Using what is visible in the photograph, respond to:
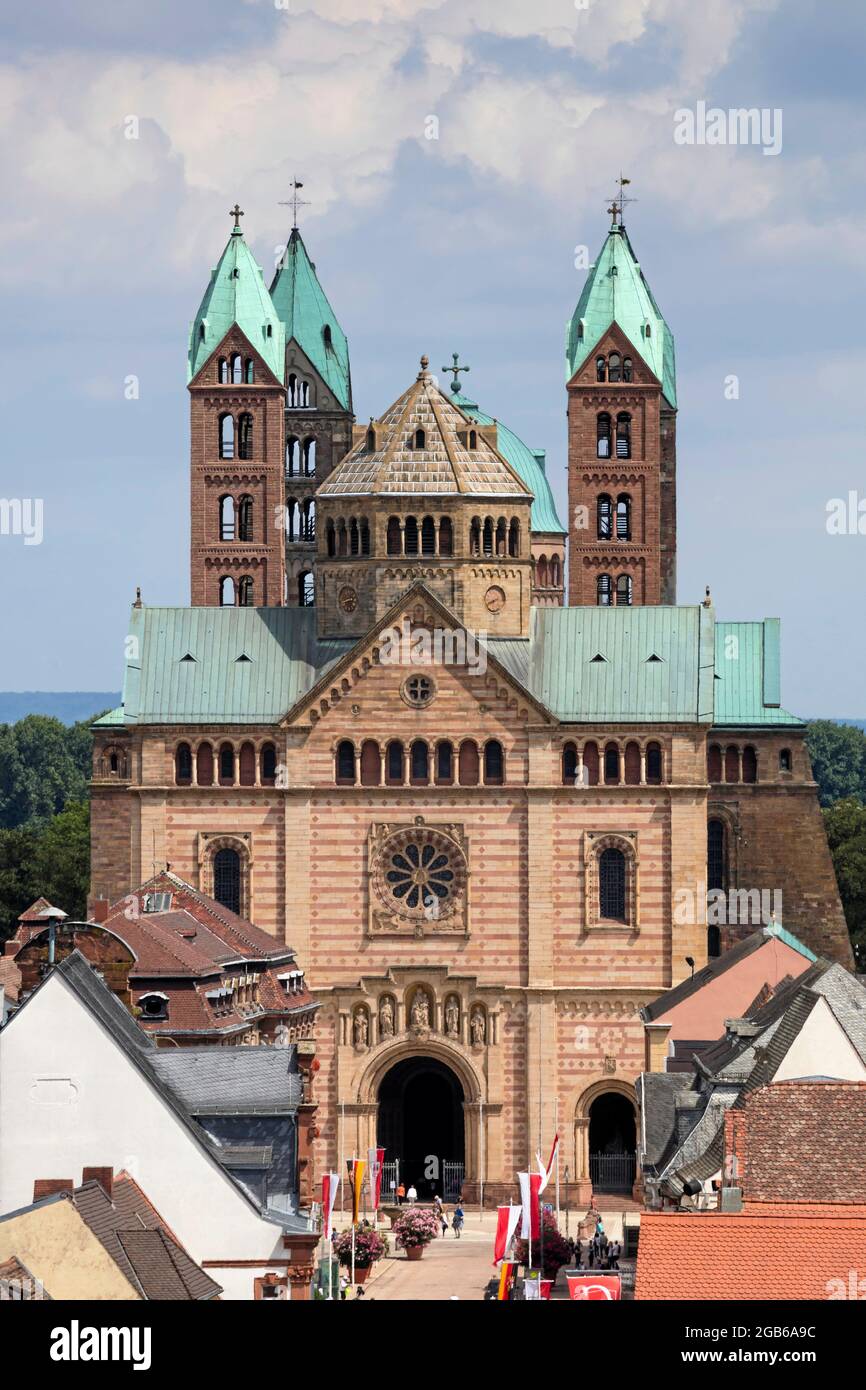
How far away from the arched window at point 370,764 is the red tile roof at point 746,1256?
212 feet

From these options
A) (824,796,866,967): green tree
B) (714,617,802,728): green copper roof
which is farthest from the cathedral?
(824,796,866,967): green tree

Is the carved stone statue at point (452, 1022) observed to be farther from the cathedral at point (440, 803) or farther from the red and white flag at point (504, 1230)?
the red and white flag at point (504, 1230)

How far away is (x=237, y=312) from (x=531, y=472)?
3102cm

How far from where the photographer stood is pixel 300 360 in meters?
135

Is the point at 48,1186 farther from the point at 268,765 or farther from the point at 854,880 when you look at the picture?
the point at 854,880

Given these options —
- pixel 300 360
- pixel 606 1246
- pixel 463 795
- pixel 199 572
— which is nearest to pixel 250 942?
pixel 463 795

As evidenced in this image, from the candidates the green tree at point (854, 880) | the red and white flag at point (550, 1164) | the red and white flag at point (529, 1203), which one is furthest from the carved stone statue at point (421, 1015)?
the green tree at point (854, 880)

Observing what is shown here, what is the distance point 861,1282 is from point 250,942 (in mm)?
60294

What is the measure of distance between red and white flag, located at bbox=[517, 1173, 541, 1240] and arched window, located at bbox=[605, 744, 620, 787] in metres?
25.5

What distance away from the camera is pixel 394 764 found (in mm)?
111875

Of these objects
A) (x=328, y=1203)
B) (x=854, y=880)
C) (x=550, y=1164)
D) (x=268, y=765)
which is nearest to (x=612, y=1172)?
(x=550, y=1164)

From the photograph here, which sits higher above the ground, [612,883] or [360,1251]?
[612,883]

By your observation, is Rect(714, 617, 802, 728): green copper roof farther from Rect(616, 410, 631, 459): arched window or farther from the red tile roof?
the red tile roof
